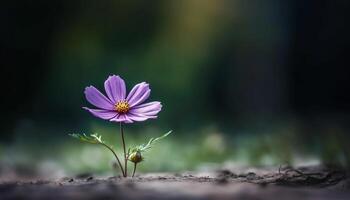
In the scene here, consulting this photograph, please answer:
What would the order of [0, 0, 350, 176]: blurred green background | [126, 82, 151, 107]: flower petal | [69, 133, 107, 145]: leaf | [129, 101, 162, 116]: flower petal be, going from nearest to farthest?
1. [69, 133, 107, 145]: leaf
2. [129, 101, 162, 116]: flower petal
3. [126, 82, 151, 107]: flower petal
4. [0, 0, 350, 176]: blurred green background

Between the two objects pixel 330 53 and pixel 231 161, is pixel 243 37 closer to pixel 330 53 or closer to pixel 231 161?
pixel 330 53

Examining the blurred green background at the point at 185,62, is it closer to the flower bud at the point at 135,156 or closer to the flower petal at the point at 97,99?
the flower petal at the point at 97,99

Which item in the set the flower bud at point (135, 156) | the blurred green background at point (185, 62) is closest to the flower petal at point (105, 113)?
the flower bud at point (135, 156)

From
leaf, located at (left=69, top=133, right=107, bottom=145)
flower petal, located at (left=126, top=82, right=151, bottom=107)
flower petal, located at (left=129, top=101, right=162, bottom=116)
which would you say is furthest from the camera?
flower petal, located at (left=126, top=82, right=151, bottom=107)

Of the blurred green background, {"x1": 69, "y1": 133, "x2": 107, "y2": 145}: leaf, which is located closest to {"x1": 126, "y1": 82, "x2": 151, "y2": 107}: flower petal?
{"x1": 69, "y1": 133, "x2": 107, "y2": 145}: leaf

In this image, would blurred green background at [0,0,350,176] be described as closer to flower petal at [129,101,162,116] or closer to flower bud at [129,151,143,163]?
flower petal at [129,101,162,116]

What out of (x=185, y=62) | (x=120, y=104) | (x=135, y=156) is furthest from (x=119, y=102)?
(x=185, y=62)

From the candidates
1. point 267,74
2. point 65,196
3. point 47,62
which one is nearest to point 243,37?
point 267,74
